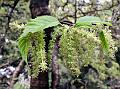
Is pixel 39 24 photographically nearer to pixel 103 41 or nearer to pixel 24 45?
pixel 24 45

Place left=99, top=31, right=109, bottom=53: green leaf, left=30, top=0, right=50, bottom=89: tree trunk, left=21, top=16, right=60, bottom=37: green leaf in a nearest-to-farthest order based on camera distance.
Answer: left=21, top=16, right=60, bottom=37: green leaf → left=99, top=31, right=109, bottom=53: green leaf → left=30, top=0, right=50, bottom=89: tree trunk

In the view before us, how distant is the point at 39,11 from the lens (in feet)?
5.30

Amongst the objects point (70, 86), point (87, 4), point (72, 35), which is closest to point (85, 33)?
point (72, 35)

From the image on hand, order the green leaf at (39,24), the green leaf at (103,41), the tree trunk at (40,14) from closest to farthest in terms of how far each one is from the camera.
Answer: the green leaf at (39,24), the green leaf at (103,41), the tree trunk at (40,14)

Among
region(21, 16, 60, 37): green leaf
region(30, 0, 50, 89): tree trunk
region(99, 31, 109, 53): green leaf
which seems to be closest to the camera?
region(21, 16, 60, 37): green leaf

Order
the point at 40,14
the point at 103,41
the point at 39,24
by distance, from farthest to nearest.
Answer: the point at 40,14 < the point at 103,41 < the point at 39,24

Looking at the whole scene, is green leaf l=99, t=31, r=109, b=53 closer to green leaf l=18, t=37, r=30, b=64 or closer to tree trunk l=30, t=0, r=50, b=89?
green leaf l=18, t=37, r=30, b=64

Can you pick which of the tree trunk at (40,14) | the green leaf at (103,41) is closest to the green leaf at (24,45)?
the green leaf at (103,41)

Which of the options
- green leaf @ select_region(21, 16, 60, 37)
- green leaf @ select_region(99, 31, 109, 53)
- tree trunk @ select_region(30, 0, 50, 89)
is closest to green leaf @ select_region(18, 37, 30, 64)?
green leaf @ select_region(21, 16, 60, 37)

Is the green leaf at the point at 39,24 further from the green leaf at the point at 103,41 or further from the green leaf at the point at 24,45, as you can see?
the green leaf at the point at 103,41

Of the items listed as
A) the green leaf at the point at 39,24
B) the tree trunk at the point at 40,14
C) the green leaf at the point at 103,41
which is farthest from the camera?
the tree trunk at the point at 40,14

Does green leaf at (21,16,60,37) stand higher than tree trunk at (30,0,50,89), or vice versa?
green leaf at (21,16,60,37)

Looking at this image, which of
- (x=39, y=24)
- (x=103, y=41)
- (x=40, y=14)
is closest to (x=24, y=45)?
(x=39, y=24)

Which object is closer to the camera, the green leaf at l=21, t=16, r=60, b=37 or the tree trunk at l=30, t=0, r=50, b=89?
the green leaf at l=21, t=16, r=60, b=37
